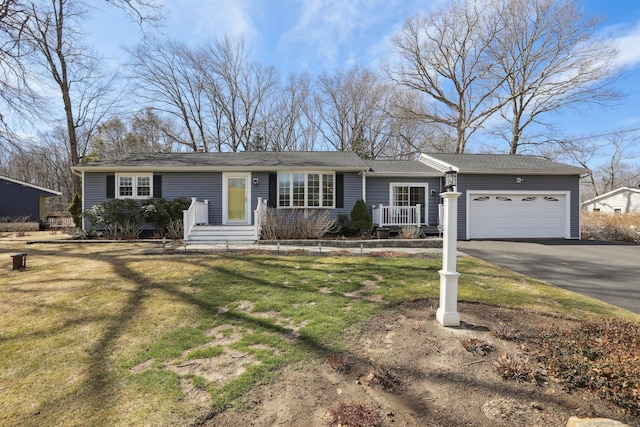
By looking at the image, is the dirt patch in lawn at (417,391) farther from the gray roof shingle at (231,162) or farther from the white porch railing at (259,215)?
the gray roof shingle at (231,162)

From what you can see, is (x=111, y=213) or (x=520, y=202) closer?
(x=111, y=213)

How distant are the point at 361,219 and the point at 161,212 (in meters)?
7.67

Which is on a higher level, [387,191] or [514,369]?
[387,191]

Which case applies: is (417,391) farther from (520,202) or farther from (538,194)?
(538,194)

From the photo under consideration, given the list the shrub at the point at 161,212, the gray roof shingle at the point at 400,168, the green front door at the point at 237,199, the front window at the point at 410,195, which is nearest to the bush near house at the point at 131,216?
the shrub at the point at 161,212

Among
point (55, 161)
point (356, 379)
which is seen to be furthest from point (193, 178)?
point (55, 161)

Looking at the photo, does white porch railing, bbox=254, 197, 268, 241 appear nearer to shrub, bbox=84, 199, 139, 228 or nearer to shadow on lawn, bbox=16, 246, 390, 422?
shadow on lawn, bbox=16, 246, 390, 422

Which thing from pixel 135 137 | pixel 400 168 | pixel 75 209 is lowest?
pixel 75 209

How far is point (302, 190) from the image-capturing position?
12.0 m

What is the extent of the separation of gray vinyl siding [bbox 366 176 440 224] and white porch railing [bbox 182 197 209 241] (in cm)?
671

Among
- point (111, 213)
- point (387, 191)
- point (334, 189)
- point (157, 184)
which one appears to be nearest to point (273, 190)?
point (334, 189)

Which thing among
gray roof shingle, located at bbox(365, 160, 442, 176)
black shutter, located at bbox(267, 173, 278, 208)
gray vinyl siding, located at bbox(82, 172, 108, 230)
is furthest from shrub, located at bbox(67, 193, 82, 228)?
gray roof shingle, located at bbox(365, 160, 442, 176)

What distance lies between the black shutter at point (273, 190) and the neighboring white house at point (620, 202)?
2767 cm

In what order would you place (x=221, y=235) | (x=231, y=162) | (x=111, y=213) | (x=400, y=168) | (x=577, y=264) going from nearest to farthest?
(x=577, y=264) < (x=221, y=235) < (x=111, y=213) < (x=231, y=162) < (x=400, y=168)
